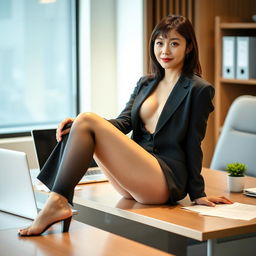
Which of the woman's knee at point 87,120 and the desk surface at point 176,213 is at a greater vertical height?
the woman's knee at point 87,120

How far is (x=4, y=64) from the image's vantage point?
481 centimetres

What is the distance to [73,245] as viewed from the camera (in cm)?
243

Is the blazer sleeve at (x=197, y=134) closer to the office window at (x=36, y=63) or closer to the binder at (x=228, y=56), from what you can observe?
the binder at (x=228, y=56)

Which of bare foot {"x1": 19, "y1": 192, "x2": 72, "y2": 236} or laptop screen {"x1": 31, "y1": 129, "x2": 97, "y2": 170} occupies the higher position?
laptop screen {"x1": 31, "y1": 129, "x2": 97, "y2": 170}

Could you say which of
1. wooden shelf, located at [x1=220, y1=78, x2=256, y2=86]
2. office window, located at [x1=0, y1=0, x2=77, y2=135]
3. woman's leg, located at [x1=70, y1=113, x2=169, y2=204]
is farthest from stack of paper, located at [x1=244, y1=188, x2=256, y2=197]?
office window, located at [x1=0, y1=0, x2=77, y2=135]

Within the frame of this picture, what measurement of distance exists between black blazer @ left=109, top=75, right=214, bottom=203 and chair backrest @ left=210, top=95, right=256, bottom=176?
85 cm

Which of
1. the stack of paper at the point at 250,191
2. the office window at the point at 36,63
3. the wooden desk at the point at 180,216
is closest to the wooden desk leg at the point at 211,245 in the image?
the wooden desk at the point at 180,216

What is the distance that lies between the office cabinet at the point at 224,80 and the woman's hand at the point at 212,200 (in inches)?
75.1

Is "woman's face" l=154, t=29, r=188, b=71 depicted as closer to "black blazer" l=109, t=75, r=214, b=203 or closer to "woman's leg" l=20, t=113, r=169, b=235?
"black blazer" l=109, t=75, r=214, b=203

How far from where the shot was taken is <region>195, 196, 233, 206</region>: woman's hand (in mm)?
2881

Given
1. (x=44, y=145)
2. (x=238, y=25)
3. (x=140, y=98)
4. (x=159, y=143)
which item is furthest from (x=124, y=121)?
(x=238, y=25)

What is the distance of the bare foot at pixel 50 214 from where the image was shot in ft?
8.55

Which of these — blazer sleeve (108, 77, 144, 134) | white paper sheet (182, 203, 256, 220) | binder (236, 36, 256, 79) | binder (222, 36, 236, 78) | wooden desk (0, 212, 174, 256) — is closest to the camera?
wooden desk (0, 212, 174, 256)

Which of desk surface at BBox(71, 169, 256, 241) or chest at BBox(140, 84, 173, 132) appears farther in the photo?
chest at BBox(140, 84, 173, 132)
